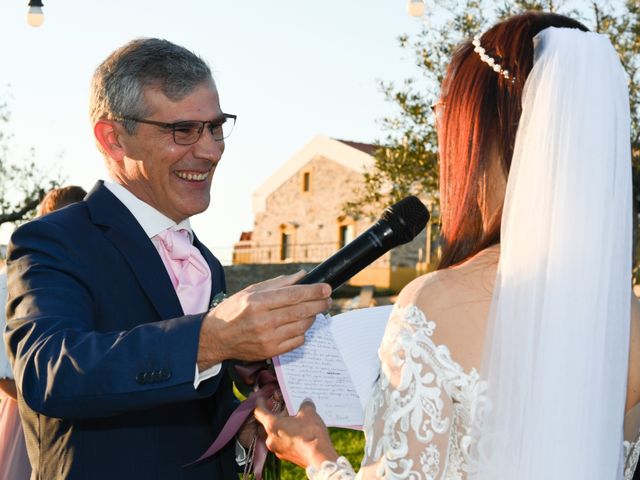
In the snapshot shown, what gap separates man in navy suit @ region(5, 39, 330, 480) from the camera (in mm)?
2133

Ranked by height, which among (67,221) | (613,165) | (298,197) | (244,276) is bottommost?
(244,276)

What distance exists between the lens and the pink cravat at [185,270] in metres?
2.98

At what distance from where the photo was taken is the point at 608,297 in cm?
227

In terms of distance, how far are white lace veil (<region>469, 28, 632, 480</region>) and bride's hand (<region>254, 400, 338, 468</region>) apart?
482 mm

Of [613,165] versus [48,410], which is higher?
[613,165]

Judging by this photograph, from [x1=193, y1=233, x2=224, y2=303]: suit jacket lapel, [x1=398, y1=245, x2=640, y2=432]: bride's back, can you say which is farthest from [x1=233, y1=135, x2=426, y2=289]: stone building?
[x1=398, y1=245, x2=640, y2=432]: bride's back

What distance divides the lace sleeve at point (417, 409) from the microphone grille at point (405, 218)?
0.32 metres

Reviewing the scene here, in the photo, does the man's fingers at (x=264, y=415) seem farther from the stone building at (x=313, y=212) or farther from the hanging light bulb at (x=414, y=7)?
the stone building at (x=313, y=212)

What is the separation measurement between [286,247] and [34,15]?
125 ft

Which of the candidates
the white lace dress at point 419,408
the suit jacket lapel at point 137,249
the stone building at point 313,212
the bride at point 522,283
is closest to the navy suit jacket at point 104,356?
the suit jacket lapel at point 137,249

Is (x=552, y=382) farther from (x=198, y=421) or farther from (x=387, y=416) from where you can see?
(x=198, y=421)

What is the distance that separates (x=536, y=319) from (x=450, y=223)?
33 cm

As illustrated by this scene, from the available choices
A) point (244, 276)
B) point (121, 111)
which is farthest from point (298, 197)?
point (121, 111)

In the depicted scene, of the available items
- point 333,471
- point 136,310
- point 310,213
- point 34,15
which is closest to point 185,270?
point 136,310
